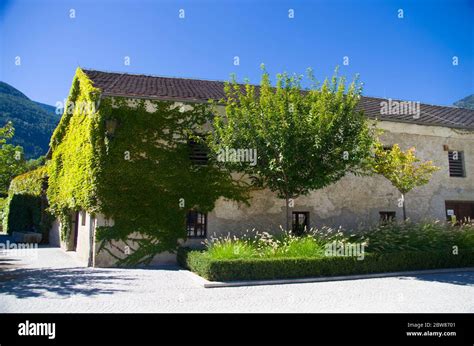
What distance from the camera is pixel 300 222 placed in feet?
54.0

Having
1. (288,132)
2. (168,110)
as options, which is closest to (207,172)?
(168,110)

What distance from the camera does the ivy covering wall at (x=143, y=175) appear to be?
13508 mm

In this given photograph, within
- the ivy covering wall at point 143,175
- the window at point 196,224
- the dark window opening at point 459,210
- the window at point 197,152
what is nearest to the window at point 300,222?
the ivy covering wall at point 143,175

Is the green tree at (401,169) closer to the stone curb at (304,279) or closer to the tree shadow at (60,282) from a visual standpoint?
the stone curb at (304,279)

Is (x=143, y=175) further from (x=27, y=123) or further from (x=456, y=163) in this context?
(x=27, y=123)

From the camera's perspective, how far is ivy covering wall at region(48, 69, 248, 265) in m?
13.5

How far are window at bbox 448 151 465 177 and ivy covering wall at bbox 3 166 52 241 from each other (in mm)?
25480

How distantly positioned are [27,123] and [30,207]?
56.2m

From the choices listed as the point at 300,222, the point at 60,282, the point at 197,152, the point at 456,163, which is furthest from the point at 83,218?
the point at 456,163

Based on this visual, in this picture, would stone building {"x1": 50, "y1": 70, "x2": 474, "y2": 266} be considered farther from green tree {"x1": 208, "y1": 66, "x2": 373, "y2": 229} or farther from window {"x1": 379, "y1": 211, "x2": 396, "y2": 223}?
green tree {"x1": 208, "y1": 66, "x2": 373, "y2": 229}
